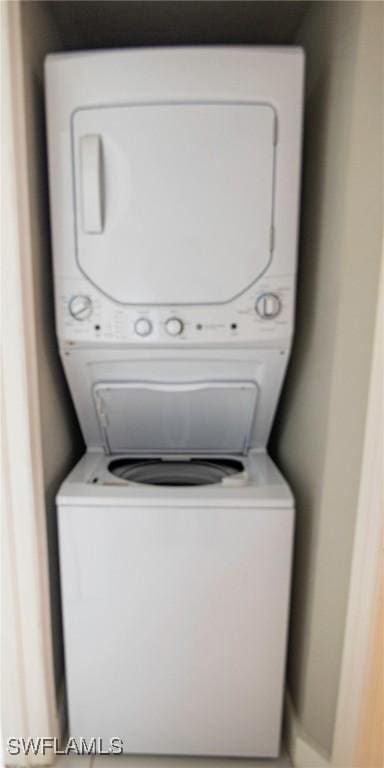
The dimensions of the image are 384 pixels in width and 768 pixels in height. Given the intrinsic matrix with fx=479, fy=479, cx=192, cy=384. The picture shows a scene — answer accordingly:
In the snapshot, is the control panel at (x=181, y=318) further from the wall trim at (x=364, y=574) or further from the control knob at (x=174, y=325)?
the wall trim at (x=364, y=574)

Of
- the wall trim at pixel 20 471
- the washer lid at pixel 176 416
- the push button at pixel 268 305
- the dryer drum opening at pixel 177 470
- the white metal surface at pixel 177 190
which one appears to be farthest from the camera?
the dryer drum opening at pixel 177 470

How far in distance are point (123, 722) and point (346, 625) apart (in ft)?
2.55

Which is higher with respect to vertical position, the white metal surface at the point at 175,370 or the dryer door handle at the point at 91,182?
the dryer door handle at the point at 91,182

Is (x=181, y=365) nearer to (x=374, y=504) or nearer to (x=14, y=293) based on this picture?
(x=14, y=293)

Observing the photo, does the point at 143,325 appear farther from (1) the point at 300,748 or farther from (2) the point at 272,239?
(1) the point at 300,748

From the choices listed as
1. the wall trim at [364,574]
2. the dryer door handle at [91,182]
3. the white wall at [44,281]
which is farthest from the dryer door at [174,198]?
the wall trim at [364,574]

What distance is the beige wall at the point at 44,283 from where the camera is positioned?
1404 mm

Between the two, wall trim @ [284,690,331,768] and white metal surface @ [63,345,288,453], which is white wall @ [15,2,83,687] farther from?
wall trim @ [284,690,331,768]

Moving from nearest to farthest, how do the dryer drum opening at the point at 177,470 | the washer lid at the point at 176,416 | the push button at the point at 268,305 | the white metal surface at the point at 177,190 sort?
the white metal surface at the point at 177,190, the push button at the point at 268,305, the washer lid at the point at 176,416, the dryer drum opening at the point at 177,470

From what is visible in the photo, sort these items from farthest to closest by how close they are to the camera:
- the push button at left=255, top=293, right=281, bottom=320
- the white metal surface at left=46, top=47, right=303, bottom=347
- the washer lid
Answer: the washer lid, the push button at left=255, top=293, right=281, bottom=320, the white metal surface at left=46, top=47, right=303, bottom=347

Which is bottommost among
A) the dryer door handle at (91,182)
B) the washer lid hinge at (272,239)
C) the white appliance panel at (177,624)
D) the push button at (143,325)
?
the white appliance panel at (177,624)

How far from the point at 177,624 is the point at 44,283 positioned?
1.13 metres

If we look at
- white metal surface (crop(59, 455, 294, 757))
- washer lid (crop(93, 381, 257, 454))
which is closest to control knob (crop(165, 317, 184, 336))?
washer lid (crop(93, 381, 257, 454))

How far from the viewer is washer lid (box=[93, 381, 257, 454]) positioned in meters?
1.63
